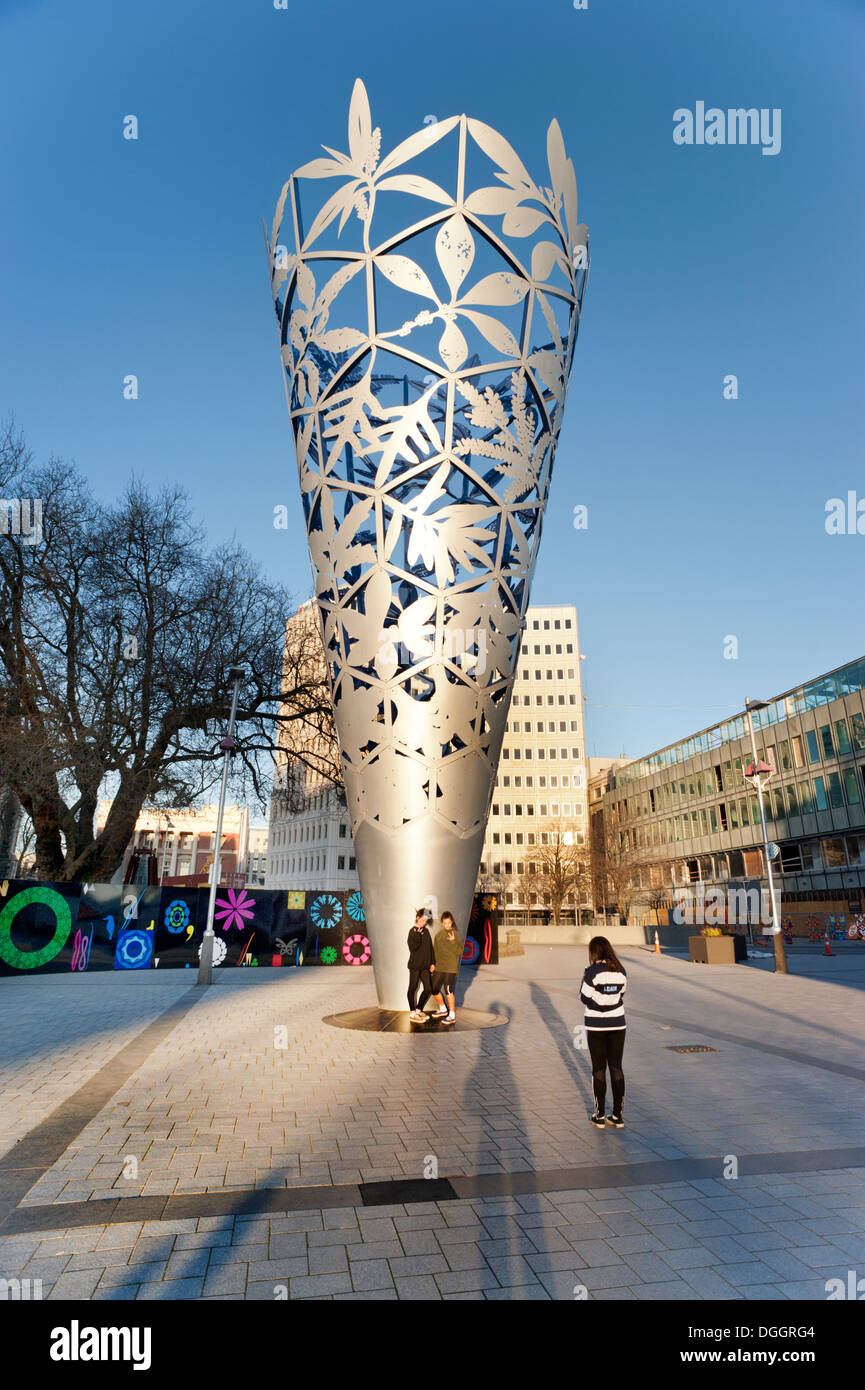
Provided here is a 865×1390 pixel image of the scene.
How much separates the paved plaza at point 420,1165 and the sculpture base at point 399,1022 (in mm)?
368

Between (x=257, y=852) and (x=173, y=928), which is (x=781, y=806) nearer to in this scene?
(x=173, y=928)

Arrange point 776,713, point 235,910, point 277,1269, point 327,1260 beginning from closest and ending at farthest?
1. point 277,1269
2. point 327,1260
3. point 235,910
4. point 776,713

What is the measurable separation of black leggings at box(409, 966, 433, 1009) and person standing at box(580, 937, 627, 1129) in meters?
4.69

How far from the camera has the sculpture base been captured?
11188 mm

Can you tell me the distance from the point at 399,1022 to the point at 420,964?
1223mm

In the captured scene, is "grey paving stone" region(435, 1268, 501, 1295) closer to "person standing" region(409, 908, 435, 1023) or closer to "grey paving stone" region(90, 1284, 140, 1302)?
"grey paving stone" region(90, 1284, 140, 1302)

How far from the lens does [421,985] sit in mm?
11273

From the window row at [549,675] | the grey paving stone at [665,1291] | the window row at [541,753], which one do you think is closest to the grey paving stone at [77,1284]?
the grey paving stone at [665,1291]

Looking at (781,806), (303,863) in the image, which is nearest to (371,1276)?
(781,806)

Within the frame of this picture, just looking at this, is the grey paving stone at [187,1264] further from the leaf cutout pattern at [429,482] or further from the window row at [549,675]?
the window row at [549,675]

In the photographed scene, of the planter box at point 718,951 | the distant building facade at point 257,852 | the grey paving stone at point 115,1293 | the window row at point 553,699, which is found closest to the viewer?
the grey paving stone at point 115,1293

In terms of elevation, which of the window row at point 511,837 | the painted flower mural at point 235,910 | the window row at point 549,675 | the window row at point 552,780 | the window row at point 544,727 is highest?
the window row at point 549,675

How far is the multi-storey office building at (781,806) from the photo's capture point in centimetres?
4378
